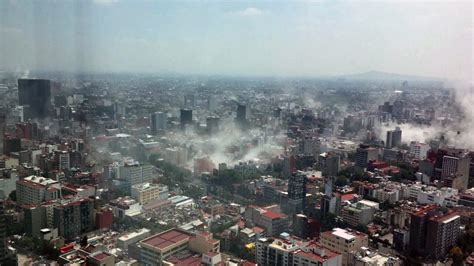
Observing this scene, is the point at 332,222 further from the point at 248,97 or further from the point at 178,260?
the point at 248,97

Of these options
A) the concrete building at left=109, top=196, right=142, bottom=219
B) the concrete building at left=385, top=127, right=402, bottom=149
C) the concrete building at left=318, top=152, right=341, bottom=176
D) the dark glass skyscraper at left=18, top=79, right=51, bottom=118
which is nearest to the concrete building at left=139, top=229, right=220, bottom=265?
the concrete building at left=109, top=196, right=142, bottom=219

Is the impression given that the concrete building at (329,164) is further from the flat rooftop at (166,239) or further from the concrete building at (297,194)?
the flat rooftop at (166,239)

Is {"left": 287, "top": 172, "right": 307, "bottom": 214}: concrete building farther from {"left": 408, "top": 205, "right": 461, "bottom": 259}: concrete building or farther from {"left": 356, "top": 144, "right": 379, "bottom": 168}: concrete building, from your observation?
{"left": 356, "top": 144, "right": 379, "bottom": 168}: concrete building

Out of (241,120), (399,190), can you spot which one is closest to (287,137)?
(241,120)

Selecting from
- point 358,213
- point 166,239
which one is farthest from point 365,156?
point 166,239

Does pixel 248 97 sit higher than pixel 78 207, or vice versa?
pixel 248 97

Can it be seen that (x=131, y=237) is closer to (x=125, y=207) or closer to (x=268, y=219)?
(x=125, y=207)

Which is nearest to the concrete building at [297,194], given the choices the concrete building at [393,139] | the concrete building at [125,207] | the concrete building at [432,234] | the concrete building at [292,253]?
the concrete building at [292,253]
